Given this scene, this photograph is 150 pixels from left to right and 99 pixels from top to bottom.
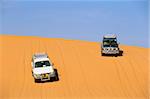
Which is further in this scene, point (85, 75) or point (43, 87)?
point (85, 75)

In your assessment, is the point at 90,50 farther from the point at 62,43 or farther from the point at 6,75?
the point at 6,75

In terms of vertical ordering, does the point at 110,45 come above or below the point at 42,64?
above

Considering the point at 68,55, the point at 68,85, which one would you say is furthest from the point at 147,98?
the point at 68,55

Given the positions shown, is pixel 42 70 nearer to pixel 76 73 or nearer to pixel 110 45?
pixel 76 73

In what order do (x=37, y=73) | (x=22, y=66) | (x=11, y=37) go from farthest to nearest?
(x=11, y=37) < (x=22, y=66) < (x=37, y=73)

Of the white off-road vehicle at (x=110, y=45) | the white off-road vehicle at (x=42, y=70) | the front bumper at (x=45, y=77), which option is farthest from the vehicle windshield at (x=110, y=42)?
the front bumper at (x=45, y=77)

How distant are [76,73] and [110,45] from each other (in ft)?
18.7

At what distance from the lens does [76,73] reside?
40562 mm

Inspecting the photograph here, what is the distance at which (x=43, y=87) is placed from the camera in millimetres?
35156

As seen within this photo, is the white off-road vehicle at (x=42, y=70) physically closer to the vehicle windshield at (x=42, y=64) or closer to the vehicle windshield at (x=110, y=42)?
the vehicle windshield at (x=42, y=64)

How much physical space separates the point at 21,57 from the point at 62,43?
1101cm

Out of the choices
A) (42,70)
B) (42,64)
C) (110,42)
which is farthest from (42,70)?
(110,42)

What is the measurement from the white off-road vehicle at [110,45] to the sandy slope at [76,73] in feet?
2.34

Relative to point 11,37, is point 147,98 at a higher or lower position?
lower
